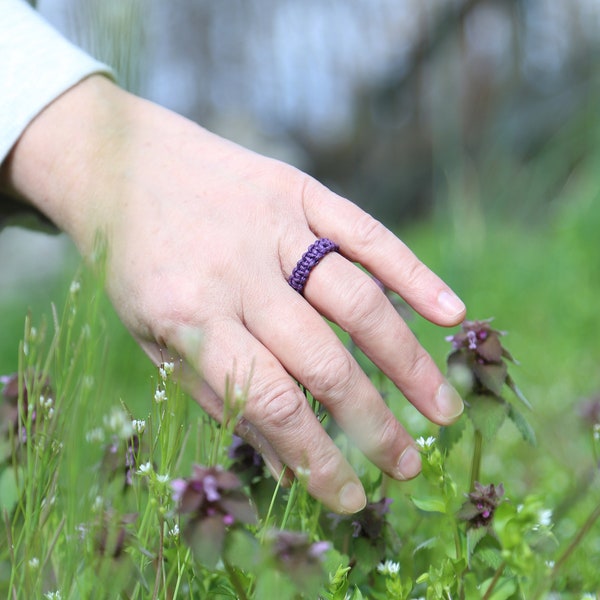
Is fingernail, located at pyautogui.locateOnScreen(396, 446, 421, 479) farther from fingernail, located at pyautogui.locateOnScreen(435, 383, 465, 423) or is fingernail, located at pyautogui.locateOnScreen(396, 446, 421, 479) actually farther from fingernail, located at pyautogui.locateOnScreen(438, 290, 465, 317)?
fingernail, located at pyautogui.locateOnScreen(438, 290, 465, 317)

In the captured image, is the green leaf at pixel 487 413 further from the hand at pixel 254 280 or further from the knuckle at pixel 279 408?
the knuckle at pixel 279 408

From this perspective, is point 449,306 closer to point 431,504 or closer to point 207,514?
point 431,504

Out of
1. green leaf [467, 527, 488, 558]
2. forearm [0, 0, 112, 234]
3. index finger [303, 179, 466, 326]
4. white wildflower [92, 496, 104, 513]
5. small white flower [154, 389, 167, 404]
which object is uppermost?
forearm [0, 0, 112, 234]

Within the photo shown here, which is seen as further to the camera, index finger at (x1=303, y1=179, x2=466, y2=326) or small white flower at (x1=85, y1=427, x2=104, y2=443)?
index finger at (x1=303, y1=179, x2=466, y2=326)

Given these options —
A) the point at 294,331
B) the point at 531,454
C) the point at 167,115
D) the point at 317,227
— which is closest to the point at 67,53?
the point at 167,115

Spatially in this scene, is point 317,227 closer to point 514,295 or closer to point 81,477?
point 81,477

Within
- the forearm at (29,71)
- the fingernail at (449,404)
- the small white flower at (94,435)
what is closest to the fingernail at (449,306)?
the fingernail at (449,404)

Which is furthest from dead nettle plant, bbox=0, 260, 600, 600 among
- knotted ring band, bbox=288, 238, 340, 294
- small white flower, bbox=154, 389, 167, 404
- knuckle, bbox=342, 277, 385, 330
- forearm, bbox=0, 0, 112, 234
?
forearm, bbox=0, 0, 112, 234
